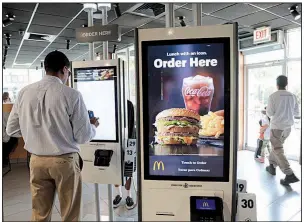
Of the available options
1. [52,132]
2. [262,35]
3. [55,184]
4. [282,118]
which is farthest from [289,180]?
[52,132]

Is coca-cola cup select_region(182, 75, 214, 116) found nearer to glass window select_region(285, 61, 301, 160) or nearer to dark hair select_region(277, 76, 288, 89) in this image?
dark hair select_region(277, 76, 288, 89)

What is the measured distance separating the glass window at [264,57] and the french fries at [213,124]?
17.2ft

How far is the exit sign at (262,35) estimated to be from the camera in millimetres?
5230

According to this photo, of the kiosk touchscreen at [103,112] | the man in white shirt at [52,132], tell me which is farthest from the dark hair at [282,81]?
the man in white shirt at [52,132]

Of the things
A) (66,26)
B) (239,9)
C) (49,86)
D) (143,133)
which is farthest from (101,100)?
(66,26)

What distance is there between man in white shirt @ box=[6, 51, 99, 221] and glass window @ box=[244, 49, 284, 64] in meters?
5.28

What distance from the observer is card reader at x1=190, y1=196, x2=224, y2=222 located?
57.3 inches

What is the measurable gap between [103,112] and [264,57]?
5130 millimetres

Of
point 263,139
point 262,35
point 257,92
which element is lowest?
point 263,139

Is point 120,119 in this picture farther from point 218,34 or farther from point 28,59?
point 28,59

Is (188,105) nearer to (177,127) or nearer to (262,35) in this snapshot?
(177,127)

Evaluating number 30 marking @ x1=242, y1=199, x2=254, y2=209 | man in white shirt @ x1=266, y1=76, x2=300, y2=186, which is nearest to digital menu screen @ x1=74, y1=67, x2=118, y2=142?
number 30 marking @ x1=242, y1=199, x2=254, y2=209

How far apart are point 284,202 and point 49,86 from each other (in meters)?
3.03

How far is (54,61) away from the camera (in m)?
1.96
